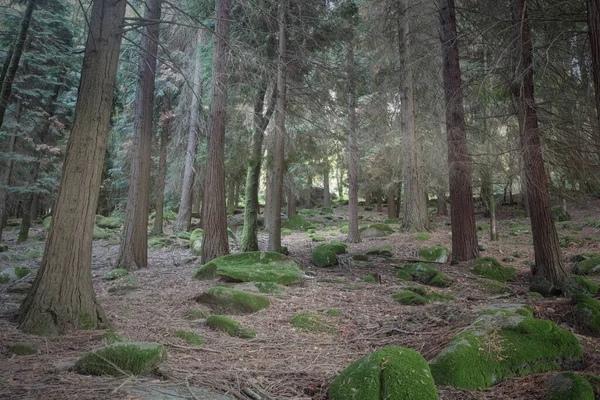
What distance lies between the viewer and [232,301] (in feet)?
19.3

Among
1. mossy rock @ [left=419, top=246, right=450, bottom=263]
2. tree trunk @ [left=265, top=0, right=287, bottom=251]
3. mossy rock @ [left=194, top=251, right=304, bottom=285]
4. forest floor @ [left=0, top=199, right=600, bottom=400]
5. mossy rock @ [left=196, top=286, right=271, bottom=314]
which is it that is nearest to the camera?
forest floor @ [left=0, top=199, right=600, bottom=400]

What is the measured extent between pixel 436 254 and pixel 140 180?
7641 millimetres

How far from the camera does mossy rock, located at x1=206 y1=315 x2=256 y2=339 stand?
472cm

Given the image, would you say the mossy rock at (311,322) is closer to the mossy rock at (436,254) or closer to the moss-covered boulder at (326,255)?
the moss-covered boulder at (326,255)

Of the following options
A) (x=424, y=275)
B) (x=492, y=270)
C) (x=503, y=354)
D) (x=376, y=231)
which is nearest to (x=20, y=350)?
(x=503, y=354)

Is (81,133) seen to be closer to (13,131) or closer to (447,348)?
(447,348)

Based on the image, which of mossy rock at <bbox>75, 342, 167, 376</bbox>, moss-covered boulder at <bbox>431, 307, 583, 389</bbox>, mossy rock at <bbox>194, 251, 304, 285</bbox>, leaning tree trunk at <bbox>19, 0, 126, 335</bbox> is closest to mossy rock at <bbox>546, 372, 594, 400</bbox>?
moss-covered boulder at <bbox>431, 307, 583, 389</bbox>

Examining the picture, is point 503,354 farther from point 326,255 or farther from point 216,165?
point 216,165

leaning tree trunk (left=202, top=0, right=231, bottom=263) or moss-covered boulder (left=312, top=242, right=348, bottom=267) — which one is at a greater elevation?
leaning tree trunk (left=202, top=0, right=231, bottom=263)

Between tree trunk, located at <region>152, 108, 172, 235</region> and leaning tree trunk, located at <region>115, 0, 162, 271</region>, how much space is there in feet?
24.7

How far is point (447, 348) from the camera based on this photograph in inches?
138

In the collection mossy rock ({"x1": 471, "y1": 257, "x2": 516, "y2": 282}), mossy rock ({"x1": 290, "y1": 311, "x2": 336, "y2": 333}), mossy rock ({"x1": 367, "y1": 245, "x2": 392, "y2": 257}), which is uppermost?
mossy rock ({"x1": 367, "y1": 245, "x2": 392, "y2": 257})

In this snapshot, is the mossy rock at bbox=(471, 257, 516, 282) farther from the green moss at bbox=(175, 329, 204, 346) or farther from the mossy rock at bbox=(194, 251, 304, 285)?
the green moss at bbox=(175, 329, 204, 346)

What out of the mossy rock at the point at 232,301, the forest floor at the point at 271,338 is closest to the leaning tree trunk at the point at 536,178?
the forest floor at the point at 271,338
